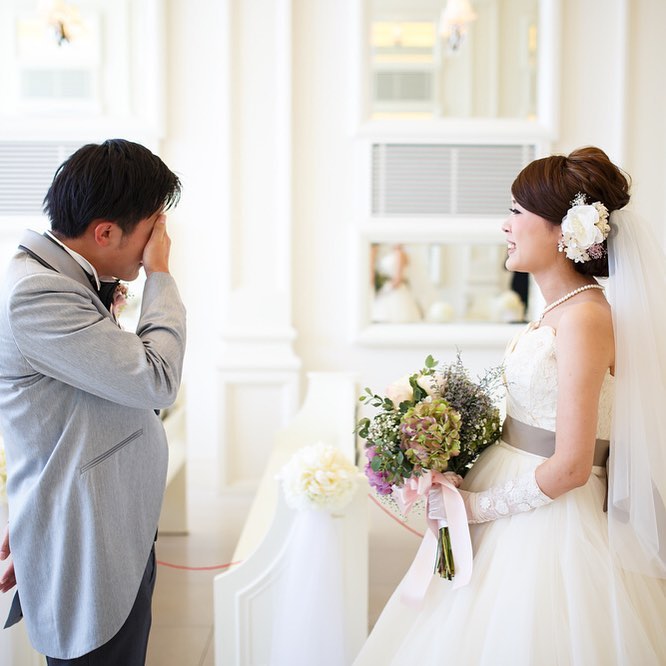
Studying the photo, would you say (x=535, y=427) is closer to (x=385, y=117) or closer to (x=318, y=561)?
(x=318, y=561)

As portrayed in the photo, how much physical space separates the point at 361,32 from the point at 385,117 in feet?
1.69

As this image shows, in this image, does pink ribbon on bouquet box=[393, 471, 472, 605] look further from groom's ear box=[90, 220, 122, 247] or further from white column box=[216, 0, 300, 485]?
white column box=[216, 0, 300, 485]

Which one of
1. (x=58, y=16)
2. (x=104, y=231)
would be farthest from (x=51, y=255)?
(x=58, y=16)

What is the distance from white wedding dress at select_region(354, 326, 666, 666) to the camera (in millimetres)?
1519

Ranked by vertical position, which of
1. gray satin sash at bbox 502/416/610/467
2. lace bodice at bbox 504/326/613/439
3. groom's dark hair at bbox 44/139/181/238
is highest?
groom's dark hair at bbox 44/139/181/238

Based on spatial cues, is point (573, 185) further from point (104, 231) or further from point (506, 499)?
point (104, 231)

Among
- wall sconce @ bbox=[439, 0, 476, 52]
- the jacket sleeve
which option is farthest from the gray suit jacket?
wall sconce @ bbox=[439, 0, 476, 52]

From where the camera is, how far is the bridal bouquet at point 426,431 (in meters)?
1.60

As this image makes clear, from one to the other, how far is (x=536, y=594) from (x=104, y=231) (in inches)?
46.3

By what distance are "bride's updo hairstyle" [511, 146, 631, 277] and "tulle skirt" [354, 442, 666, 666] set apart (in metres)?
0.58

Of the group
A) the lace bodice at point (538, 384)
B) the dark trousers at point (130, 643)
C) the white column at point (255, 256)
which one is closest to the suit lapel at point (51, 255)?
the dark trousers at point (130, 643)

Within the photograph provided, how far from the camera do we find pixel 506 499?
1.66m

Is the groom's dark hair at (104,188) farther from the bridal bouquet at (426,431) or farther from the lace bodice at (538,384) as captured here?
the lace bodice at (538,384)

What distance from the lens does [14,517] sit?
1362 mm
